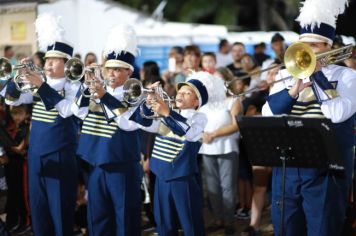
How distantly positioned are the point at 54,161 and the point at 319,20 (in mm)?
2909

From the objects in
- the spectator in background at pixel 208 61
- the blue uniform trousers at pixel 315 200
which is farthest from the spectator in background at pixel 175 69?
the blue uniform trousers at pixel 315 200

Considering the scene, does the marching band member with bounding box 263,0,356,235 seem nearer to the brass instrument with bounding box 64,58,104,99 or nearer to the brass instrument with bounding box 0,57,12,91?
the brass instrument with bounding box 64,58,104,99

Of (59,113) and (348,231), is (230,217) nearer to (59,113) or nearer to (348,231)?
(348,231)

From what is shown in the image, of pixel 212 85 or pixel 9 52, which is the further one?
pixel 9 52

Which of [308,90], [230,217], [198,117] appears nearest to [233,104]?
[230,217]

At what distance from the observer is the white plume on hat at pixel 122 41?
668 cm

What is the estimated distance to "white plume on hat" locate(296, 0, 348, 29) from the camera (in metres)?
5.50

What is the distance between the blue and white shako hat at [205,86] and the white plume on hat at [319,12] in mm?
1591

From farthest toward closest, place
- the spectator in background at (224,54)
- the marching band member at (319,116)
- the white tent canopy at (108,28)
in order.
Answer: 1. the white tent canopy at (108,28)
2. the spectator in background at (224,54)
3. the marching band member at (319,116)

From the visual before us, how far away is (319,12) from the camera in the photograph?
553 cm

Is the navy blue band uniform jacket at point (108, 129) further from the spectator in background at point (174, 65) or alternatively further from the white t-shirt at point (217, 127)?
the spectator in background at point (174, 65)

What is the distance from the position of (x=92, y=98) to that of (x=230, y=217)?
2690 millimetres

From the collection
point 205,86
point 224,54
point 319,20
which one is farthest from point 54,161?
point 224,54

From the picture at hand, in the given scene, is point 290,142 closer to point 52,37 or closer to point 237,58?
point 52,37
